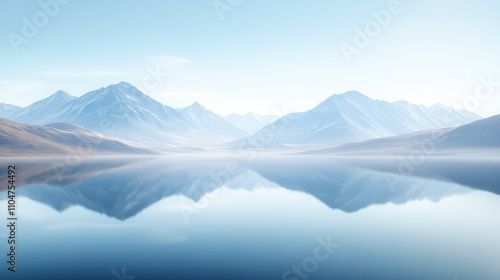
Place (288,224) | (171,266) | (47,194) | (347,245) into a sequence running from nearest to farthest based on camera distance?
(171,266) < (347,245) < (288,224) < (47,194)

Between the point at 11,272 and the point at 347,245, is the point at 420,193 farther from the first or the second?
the point at 11,272

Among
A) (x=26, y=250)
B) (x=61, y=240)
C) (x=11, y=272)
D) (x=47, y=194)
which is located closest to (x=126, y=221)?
(x=61, y=240)

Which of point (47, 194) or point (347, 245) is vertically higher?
point (47, 194)

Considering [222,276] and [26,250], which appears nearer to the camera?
[222,276]

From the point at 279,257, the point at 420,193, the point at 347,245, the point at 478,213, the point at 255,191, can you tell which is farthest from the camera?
the point at 255,191

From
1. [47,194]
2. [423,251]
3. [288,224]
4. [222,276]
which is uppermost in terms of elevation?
[47,194]

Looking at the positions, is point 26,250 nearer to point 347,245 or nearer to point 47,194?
point 347,245

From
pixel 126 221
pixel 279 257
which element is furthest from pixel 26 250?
pixel 279 257
